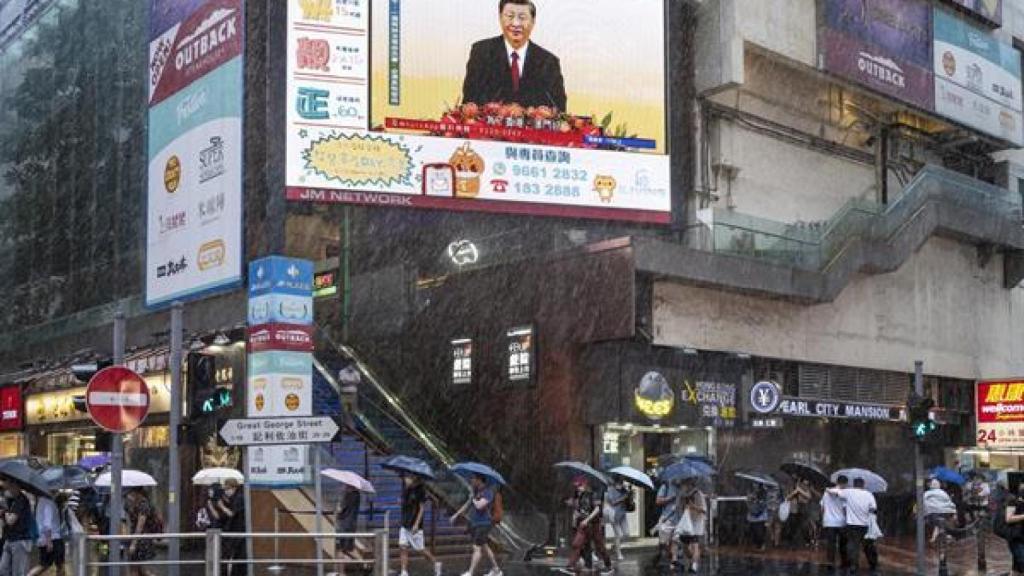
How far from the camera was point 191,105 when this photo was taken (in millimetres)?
26734

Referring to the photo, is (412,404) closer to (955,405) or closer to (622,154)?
(622,154)

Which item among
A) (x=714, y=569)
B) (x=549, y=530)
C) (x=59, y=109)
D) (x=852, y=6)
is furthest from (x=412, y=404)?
(x=59, y=109)

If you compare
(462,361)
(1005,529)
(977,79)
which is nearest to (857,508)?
(1005,529)

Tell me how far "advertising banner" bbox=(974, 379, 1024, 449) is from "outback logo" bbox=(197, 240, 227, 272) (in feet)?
65.4

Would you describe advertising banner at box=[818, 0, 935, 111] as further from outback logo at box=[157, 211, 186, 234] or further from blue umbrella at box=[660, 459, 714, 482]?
outback logo at box=[157, 211, 186, 234]

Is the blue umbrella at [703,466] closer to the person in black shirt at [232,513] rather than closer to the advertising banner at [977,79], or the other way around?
the person in black shirt at [232,513]

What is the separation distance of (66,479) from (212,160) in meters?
8.43

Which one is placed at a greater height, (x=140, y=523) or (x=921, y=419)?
(x=921, y=419)

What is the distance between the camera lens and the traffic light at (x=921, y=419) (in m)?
→ 19.3

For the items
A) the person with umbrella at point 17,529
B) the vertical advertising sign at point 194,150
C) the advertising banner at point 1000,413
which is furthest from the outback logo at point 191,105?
the advertising banner at point 1000,413

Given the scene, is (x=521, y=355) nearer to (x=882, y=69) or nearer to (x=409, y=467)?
(x=409, y=467)

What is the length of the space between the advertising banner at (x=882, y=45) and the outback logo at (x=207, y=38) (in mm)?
13449

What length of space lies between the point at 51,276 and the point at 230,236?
46.3 ft

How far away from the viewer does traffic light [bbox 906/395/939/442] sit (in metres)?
19.3
